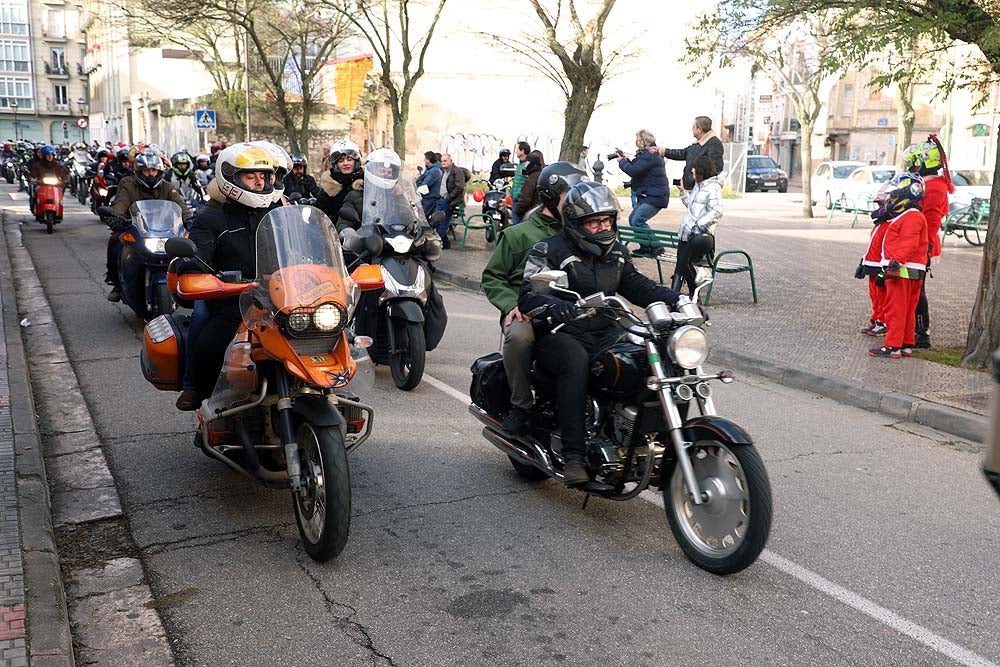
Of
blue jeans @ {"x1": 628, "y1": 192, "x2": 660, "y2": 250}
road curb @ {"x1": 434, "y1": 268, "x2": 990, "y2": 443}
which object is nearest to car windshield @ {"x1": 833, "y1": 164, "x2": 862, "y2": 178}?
blue jeans @ {"x1": 628, "y1": 192, "x2": 660, "y2": 250}

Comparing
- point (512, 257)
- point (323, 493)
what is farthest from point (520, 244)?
point (323, 493)

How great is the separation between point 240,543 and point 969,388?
583 cm

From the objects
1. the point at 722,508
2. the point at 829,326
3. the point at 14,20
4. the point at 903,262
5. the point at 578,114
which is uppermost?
the point at 14,20

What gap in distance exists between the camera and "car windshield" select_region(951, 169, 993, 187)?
84.5ft

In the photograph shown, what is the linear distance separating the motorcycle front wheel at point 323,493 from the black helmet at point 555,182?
2.00 metres

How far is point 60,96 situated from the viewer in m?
107

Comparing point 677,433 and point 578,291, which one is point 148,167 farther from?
Answer: point 677,433

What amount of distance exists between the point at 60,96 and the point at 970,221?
105 m

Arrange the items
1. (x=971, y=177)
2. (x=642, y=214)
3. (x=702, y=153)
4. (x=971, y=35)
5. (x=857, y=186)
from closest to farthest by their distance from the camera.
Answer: (x=971, y=35) < (x=702, y=153) < (x=642, y=214) < (x=971, y=177) < (x=857, y=186)

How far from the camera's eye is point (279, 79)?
35812 mm

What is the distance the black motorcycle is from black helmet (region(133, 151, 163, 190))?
7.56 meters

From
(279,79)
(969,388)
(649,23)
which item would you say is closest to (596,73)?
(969,388)

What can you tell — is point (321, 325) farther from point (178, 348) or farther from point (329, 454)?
point (178, 348)

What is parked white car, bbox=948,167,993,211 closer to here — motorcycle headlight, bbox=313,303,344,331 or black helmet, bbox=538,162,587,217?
Answer: black helmet, bbox=538,162,587,217
